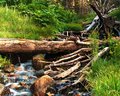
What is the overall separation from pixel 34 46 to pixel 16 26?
3472 millimetres

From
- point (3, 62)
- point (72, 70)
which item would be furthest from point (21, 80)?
point (72, 70)

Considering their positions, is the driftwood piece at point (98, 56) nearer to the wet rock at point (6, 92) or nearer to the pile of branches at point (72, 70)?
the pile of branches at point (72, 70)

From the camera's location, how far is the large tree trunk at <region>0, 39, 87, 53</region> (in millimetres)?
10289

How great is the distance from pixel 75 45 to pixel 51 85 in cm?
288

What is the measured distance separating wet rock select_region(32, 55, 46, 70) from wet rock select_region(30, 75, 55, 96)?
1.72 meters

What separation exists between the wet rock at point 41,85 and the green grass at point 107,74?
1077mm

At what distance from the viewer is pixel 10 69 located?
1024 centimetres

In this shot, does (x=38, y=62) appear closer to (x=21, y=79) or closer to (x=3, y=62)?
(x=21, y=79)

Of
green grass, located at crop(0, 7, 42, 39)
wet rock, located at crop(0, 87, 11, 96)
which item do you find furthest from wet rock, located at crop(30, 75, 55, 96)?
green grass, located at crop(0, 7, 42, 39)

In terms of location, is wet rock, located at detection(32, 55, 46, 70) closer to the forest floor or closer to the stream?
the stream

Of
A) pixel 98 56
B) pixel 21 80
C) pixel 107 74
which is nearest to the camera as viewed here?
pixel 107 74

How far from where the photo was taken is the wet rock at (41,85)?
8.24m

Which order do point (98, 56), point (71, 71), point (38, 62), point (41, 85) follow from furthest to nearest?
1. point (38, 62)
2. point (98, 56)
3. point (71, 71)
4. point (41, 85)

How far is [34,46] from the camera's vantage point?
1073cm
